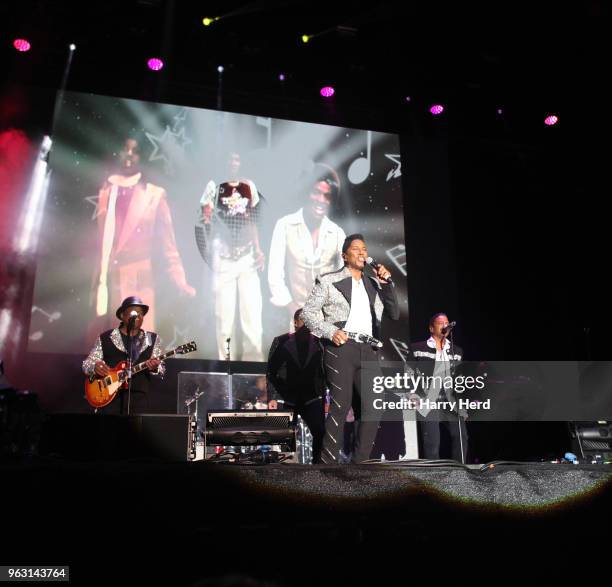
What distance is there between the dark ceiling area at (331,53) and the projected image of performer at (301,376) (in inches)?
133

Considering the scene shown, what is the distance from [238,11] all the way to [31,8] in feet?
7.32

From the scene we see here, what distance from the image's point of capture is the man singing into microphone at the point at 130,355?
5336mm

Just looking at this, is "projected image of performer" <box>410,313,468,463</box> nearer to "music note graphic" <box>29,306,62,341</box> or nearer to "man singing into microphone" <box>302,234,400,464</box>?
"man singing into microphone" <box>302,234,400,464</box>

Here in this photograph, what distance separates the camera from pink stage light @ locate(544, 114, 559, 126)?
783 cm

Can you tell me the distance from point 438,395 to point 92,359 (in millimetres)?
3247

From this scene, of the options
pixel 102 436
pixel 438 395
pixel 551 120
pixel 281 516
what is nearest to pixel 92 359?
pixel 102 436

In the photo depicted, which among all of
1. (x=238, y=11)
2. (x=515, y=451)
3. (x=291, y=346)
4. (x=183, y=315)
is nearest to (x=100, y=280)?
(x=183, y=315)

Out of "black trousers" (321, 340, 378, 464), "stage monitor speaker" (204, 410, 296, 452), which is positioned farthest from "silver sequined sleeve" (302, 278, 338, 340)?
"stage monitor speaker" (204, 410, 296, 452)

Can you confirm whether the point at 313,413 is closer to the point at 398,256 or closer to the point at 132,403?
the point at 132,403

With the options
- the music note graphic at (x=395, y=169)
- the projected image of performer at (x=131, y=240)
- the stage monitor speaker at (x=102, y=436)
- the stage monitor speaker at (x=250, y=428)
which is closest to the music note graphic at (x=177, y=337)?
the projected image of performer at (x=131, y=240)

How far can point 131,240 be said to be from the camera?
21.5 feet

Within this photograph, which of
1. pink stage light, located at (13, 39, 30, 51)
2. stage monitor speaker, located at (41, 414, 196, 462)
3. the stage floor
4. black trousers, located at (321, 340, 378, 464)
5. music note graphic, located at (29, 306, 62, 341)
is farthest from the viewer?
pink stage light, located at (13, 39, 30, 51)

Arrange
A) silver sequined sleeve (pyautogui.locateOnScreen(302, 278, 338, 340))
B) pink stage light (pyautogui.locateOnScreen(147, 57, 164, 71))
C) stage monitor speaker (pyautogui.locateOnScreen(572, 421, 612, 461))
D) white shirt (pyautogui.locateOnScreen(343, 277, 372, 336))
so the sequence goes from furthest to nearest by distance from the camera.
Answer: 1. pink stage light (pyautogui.locateOnScreen(147, 57, 164, 71))
2. stage monitor speaker (pyautogui.locateOnScreen(572, 421, 612, 461))
3. white shirt (pyautogui.locateOnScreen(343, 277, 372, 336))
4. silver sequined sleeve (pyautogui.locateOnScreen(302, 278, 338, 340))

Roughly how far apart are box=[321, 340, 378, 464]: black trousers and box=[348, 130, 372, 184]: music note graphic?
396 centimetres
